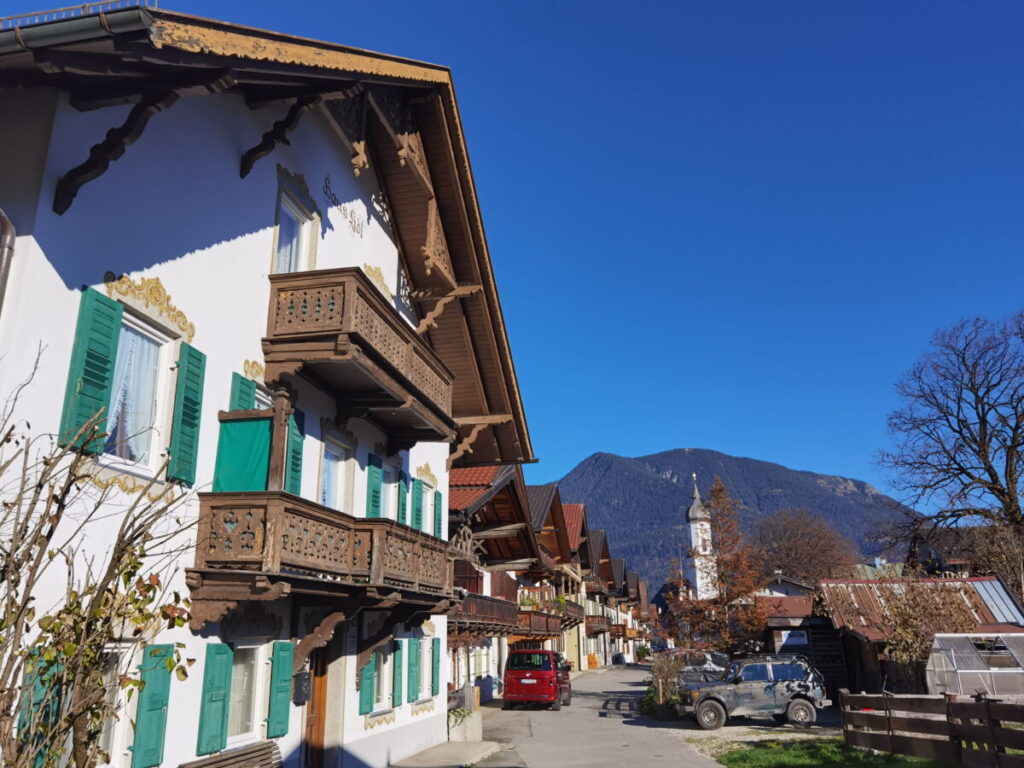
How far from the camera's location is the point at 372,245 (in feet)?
54.0

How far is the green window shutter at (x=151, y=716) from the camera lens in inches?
332

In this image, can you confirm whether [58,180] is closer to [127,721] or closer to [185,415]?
[185,415]

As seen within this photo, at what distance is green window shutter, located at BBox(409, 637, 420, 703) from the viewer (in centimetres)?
1709

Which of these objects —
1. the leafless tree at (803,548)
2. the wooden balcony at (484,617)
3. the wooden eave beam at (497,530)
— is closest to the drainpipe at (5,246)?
the wooden balcony at (484,617)

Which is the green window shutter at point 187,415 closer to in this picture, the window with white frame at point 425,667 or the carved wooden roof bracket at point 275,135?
the carved wooden roof bracket at point 275,135

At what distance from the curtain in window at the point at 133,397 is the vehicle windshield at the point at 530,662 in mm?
23499

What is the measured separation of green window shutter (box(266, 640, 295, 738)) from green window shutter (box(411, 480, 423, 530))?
6.60 m

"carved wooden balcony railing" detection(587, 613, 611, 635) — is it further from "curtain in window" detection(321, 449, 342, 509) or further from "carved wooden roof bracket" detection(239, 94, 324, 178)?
"carved wooden roof bracket" detection(239, 94, 324, 178)

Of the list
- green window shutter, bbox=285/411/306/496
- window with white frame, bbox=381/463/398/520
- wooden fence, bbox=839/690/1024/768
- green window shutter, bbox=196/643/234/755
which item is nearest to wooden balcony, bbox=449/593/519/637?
window with white frame, bbox=381/463/398/520

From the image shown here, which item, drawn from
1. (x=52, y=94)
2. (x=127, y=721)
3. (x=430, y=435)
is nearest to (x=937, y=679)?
(x=430, y=435)

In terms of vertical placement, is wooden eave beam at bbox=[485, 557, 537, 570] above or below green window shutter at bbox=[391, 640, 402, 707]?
above

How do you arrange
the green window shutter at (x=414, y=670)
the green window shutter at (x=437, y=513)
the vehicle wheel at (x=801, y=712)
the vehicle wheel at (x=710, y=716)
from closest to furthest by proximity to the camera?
the green window shutter at (x=414, y=670) → the green window shutter at (x=437, y=513) → the vehicle wheel at (x=801, y=712) → the vehicle wheel at (x=710, y=716)

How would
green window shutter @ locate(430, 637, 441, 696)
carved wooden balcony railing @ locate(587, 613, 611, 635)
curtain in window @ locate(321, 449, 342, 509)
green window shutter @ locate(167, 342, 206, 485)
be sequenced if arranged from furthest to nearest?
carved wooden balcony railing @ locate(587, 613, 611, 635)
green window shutter @ locate(430, 637, 441, 696)
curtain in window @ locate(321, 449, 342, 509)
green window shutter @ locate(167, 342, 206, 485)

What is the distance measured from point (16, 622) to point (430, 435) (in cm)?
1242
